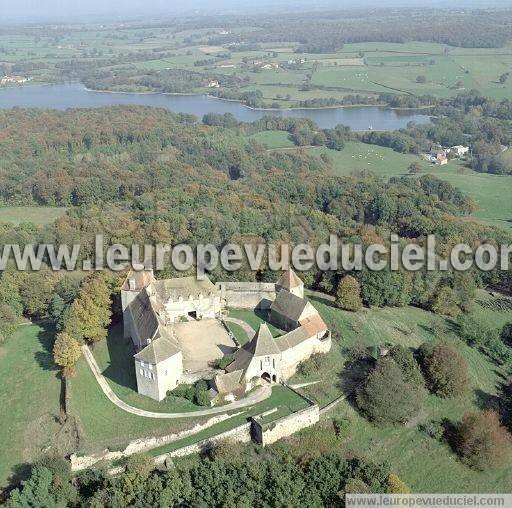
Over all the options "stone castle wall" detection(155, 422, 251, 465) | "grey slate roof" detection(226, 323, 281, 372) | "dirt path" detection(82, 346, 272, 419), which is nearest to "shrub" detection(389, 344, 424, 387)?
"grey slate roof" detection(226, 323, 281, 372)

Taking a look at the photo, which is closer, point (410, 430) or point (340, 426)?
point (340, 426)

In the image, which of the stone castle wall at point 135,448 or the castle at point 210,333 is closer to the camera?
the stone castle wall at point 135,448

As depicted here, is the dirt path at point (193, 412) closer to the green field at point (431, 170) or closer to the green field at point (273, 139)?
the green field at point (431, 170)

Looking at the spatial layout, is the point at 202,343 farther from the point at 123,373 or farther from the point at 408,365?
the point at 408,365

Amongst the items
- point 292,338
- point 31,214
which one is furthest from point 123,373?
point 31,214

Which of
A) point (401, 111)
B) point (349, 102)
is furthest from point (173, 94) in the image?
point (401, 111)

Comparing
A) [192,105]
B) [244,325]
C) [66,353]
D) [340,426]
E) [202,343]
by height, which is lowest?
[340,426]

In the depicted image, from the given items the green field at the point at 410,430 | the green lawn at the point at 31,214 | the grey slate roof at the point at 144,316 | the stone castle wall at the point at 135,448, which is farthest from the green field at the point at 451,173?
the stone castle wall at the point at 135,448
